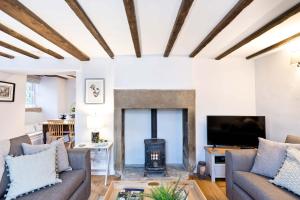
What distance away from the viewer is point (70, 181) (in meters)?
2.18

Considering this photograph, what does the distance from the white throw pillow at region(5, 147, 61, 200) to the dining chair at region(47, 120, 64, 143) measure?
3430mm

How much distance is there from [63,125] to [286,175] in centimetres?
507

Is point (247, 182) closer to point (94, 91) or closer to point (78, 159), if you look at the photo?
point (78, 159)

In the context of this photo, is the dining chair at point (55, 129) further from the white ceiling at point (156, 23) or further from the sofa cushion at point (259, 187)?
the sofa cushion at point (259, 187)

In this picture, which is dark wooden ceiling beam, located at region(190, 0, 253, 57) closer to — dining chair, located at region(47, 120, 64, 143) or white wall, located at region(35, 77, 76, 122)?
dining chair, located at region(47, 120, 64, 143)

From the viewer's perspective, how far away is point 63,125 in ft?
17.8

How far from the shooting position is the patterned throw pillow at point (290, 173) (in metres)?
1.86

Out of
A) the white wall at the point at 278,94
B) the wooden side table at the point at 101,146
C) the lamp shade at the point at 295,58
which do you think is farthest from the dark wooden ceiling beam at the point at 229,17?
the wooden side table at the point at 101,146

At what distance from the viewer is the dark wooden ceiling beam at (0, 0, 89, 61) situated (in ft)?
5.74

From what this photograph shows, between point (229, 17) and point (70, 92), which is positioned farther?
point (70, 92)

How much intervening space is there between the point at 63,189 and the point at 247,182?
196 centimetres

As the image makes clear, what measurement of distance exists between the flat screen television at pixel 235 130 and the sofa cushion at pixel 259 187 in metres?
1.12

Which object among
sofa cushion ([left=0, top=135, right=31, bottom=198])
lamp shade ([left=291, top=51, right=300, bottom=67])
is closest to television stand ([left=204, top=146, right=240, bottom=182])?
lamp shade ([left=291, top=51, right=300, bottom=67])

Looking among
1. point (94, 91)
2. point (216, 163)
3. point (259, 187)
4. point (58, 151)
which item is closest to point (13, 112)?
point (94, 91)
